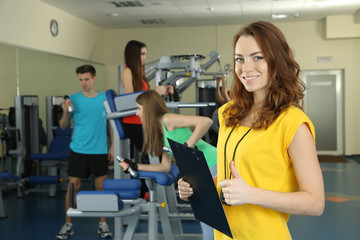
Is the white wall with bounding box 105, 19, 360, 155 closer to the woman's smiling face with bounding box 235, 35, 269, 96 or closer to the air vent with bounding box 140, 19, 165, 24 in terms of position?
the air vent with bounding box 140, 19, 165, 24

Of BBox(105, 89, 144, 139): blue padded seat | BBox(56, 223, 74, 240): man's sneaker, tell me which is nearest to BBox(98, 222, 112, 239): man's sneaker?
BBox(56, 223, 74, 240): man's sneaker

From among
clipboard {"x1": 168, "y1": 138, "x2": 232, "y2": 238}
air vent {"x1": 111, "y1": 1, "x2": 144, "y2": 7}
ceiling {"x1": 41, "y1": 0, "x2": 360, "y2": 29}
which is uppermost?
ceiling {"x1": 41, "y1": 0, "x2": 360, "y2": 29}

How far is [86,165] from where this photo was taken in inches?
168

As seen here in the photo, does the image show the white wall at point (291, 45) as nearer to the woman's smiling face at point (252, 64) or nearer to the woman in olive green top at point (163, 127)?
the woman in olive green top at point (163, 127)

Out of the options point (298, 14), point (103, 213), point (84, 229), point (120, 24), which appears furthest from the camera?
point (120, 24)

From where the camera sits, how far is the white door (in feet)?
33.9

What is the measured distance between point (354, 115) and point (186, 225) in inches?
268

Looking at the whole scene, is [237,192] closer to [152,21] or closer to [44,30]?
[44,30]

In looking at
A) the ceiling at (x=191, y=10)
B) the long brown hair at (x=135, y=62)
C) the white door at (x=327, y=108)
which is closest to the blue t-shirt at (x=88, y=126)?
the long brown hair at (x=135, y=62)

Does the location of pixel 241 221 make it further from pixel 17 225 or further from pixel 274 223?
pixel 17 225

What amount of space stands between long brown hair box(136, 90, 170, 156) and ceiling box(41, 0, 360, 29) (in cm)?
486

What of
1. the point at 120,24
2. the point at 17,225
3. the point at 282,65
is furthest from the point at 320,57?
the point at 282,65

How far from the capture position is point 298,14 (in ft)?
30.6

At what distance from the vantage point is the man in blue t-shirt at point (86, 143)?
13.9 ft
